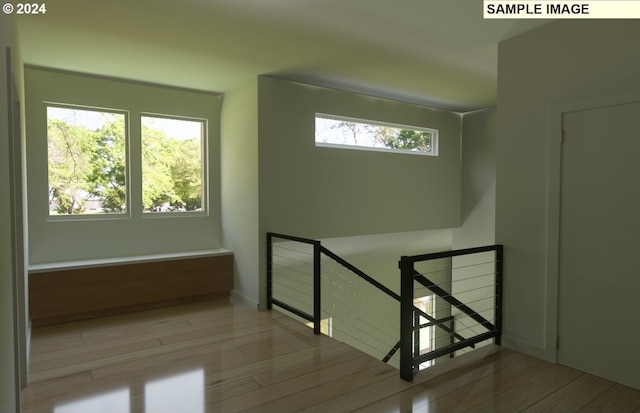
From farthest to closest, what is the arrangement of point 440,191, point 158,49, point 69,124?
point 440,191 < point 69,124 < point 158,49

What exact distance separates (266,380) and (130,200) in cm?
290

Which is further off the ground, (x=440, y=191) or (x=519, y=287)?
(x=440, y=191)

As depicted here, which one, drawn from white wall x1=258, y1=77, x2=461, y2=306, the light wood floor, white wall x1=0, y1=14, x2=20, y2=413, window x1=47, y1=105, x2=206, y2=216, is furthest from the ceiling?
the light wood floor

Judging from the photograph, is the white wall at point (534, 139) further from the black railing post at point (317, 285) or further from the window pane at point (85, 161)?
the window pane at point (85, 161)

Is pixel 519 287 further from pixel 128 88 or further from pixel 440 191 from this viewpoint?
pixel 128 88

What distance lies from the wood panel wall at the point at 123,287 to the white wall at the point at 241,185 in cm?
27

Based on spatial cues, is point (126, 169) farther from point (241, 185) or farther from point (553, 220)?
point (553, 220)

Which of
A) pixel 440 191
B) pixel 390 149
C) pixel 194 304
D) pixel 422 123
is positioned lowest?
pixel 194 304

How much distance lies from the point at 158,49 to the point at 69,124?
1.56 meters

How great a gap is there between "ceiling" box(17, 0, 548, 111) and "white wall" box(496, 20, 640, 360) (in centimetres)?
27

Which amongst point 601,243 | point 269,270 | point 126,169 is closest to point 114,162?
point 126,169

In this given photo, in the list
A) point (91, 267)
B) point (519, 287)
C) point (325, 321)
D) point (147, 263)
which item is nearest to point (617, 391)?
point (519, 287)

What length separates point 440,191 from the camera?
6.17 metres

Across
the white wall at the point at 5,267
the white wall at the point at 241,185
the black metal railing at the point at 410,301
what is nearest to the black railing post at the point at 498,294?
the black metal railing at the point at 410,301
